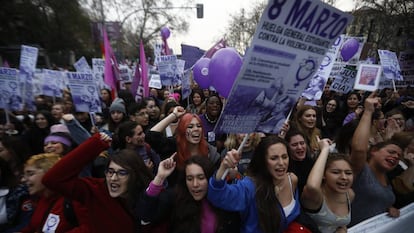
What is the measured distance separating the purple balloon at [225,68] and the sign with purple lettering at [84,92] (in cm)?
208

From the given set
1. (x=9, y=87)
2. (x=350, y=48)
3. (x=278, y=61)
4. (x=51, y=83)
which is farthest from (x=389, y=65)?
(x=51, y=83)

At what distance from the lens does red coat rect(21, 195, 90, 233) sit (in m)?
2.32

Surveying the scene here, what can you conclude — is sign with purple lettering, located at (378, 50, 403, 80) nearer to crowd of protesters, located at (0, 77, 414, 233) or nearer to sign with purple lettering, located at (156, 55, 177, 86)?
crowd of protesters, located at (0, 77, 414, 233)

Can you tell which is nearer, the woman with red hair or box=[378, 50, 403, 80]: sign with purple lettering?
the woman with red hair

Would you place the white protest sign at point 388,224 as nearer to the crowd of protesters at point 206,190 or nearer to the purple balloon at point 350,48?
the crowd of protesters at point 206,190

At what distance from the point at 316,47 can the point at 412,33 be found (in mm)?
22502

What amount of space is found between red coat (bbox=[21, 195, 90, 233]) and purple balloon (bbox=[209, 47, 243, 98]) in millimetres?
1748

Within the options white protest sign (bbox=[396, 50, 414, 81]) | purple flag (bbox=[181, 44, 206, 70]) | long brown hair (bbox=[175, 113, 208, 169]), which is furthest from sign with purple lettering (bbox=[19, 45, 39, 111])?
white protest sign (bbox=[396, 50, 414, 81])

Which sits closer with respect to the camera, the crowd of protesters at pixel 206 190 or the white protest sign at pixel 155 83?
the crowd of protesters at pixel 206 190

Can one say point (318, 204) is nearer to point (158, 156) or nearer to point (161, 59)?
point (158, 156)

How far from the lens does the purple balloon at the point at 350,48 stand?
952 centimetres

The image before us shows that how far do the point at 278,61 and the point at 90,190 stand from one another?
158cm

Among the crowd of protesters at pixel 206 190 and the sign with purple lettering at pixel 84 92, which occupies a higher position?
the sign with purple lettering at pixel 84 92

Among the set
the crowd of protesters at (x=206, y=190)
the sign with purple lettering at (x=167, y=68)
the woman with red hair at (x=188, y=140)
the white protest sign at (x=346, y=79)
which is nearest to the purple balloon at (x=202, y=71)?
the sign with purple lettering at (x=167, y=68)
